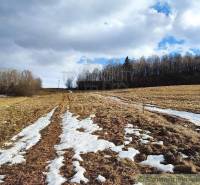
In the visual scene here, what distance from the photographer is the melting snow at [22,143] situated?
690 inches

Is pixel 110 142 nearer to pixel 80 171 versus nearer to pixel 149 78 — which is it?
pixel 80 171

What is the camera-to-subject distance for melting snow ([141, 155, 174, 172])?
51.4 ft

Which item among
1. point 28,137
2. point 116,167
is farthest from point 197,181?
point 28,137

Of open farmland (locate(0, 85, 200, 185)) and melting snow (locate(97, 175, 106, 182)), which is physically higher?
open farmland (locate(0, 85, 200, 185))

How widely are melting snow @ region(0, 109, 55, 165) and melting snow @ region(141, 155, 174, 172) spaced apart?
5.28 m

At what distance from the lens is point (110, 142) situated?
795 inches

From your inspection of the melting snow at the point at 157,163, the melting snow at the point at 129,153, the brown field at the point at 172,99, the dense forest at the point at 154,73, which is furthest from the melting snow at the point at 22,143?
the dense forest at the point at 154,73

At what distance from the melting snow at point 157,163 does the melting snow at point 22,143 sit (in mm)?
5277

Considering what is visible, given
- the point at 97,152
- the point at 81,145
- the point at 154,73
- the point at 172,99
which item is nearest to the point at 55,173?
the point at 97,152

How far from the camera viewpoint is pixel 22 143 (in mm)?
21109

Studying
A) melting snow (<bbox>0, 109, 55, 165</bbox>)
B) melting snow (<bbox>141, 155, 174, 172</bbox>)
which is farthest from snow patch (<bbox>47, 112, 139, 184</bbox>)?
melting snow (<bbox>0, 109, 55, 165</bbox>)

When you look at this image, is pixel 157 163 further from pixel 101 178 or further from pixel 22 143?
pixel 22 143

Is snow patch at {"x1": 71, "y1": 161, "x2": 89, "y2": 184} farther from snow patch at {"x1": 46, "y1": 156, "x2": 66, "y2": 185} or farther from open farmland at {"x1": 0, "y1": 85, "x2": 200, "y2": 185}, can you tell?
snow patch at {"x1": 46, "y1": 156, "x2": 66, "y2": 185}

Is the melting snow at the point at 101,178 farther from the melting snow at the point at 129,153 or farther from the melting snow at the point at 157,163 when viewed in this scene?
the melting snow at the point at 129,153
